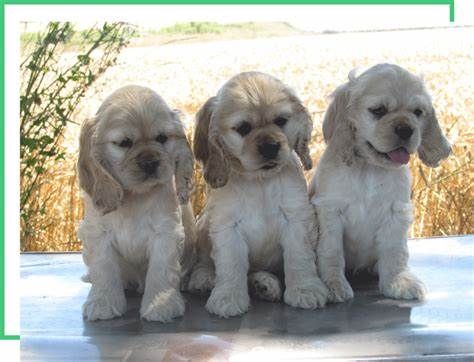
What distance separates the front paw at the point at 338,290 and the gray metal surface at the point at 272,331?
3cm

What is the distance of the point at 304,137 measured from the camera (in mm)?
3160

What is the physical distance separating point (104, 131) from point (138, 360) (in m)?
0.78

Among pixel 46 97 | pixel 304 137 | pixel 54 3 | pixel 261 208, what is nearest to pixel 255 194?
pixel 261 208

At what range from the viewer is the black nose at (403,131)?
304 cm

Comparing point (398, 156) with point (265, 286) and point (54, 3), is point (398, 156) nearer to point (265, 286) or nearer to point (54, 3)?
point (265, 286)

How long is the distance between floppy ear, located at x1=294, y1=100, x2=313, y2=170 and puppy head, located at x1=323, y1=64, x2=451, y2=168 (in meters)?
0.11

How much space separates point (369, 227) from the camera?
10.7 ft

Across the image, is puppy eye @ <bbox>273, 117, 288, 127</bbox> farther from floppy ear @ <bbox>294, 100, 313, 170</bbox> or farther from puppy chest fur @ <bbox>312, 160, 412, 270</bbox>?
puppy chest fur @ <bbox>312, 160, 412, 270</bbox>

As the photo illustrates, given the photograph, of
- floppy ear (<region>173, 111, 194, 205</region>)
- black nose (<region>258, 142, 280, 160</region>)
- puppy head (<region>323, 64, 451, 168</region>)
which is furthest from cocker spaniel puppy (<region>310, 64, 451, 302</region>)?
floppy ear (<region>173, 111, 194, 205</region>)

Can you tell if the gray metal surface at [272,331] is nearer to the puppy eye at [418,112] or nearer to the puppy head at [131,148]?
the puppy head at [131,148]

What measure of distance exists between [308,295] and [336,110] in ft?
2.24

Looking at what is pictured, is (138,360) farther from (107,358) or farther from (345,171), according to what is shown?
(345,171)

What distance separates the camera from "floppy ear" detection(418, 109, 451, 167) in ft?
10.7

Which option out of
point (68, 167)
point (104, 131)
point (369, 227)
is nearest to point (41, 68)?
point (68, 167)
